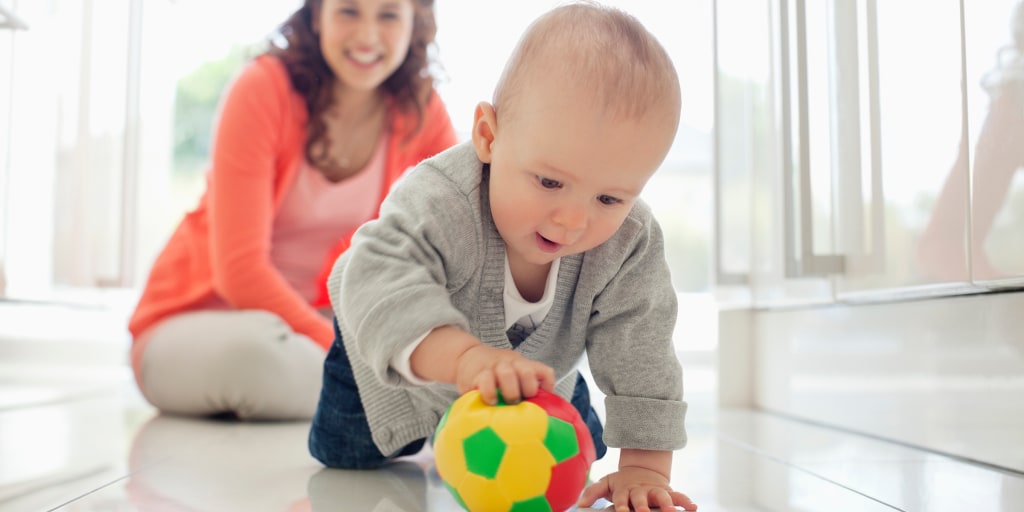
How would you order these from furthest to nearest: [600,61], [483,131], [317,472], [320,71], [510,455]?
[320,71]
[317,472]
[483,131]
[600,61]
[510,455]

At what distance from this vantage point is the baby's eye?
34.1 inches

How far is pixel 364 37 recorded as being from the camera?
6.03 ft

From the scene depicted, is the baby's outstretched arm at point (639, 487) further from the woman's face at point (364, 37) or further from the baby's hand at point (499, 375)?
the woman's face at point (364, 37)

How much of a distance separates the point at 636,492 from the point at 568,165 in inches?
12.9

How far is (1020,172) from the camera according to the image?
96 centimetres

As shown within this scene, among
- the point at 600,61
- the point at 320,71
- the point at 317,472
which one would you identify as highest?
the point at 320,71

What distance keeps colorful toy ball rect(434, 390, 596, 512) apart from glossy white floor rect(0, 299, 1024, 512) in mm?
125

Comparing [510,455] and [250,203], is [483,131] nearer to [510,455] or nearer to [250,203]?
[510,455]

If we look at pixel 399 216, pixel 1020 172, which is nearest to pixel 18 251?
pixel 399 216

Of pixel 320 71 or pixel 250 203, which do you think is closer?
pixel 250 203

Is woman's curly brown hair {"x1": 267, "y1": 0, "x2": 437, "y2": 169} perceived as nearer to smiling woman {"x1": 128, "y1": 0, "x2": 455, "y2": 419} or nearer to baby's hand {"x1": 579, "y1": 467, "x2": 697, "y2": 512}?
smiling woman {"x1": 128, "y1": 0, "x2": 455, "y2": 419}

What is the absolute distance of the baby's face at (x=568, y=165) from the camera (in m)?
0.83

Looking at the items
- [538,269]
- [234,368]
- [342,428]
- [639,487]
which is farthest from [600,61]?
[234,368]

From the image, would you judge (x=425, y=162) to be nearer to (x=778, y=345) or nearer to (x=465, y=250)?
(x=465, y=250)
